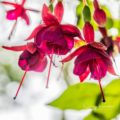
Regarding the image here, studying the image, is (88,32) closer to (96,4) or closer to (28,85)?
(96,4)

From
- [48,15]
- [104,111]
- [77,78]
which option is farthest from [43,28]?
[104,111]

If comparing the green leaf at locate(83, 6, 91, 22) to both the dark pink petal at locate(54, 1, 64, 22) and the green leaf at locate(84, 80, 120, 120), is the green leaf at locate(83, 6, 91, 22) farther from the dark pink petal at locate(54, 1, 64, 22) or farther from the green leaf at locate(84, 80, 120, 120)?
the green leaf at locate(84, 80, 120, 120)

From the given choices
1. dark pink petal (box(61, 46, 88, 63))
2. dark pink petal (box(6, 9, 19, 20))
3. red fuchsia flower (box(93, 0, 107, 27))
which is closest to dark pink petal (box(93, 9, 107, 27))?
red fuchsia flower (box(93, 0, 107, 27))

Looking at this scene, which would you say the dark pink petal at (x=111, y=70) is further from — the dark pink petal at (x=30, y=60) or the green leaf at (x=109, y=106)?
the dark pink petal at (x=30, y=60)

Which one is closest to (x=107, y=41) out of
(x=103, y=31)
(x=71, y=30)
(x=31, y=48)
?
(x=103, y=31)

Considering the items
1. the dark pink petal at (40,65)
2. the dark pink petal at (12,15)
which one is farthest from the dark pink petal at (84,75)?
the dark pink petal at (12,15)

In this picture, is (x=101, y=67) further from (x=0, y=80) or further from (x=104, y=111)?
(x=0, y=80)
